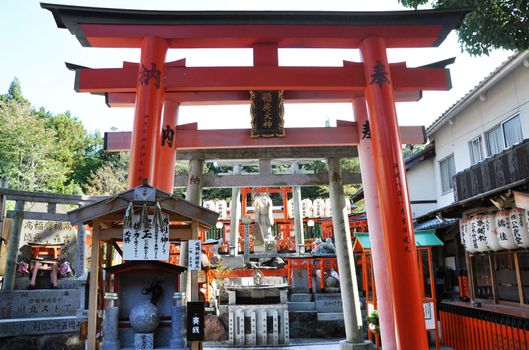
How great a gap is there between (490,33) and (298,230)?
→ 46.6 feet

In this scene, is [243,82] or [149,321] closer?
[149,321]

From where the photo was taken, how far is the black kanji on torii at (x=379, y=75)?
25.4ft

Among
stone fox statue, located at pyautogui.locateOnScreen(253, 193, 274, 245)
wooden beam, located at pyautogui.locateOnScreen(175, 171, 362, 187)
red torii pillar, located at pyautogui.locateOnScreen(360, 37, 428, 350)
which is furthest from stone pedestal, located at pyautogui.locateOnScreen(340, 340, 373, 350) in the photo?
stone fox statue, located at pyautogui.locateOnScreen(253, 193, 274, 245)

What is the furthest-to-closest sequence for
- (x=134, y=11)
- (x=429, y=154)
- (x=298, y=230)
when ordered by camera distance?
(x=298, y=230), (x=429, y=154), (x=134, y=11)

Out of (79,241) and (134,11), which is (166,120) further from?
(79,241)

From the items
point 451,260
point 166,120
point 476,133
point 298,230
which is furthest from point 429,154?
point 166,120

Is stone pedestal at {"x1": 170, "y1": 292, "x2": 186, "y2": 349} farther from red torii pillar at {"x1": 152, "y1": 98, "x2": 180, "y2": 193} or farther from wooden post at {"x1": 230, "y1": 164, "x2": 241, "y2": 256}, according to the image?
wooden post at {"x1": 230, "y1": 164, "x2": 241, "y2": 256}

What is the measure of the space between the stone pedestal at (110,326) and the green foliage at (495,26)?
8.60 meters

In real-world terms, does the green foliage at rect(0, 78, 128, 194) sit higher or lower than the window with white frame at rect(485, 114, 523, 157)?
higher

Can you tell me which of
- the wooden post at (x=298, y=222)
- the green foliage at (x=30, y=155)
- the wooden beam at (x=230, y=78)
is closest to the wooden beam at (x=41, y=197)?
the wooden beam at (x=230, y=78)

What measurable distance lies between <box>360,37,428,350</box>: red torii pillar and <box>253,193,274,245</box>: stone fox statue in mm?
15877

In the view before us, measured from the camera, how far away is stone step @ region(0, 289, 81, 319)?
1125 cm

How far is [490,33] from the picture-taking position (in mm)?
8102

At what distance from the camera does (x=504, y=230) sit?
8820mm
